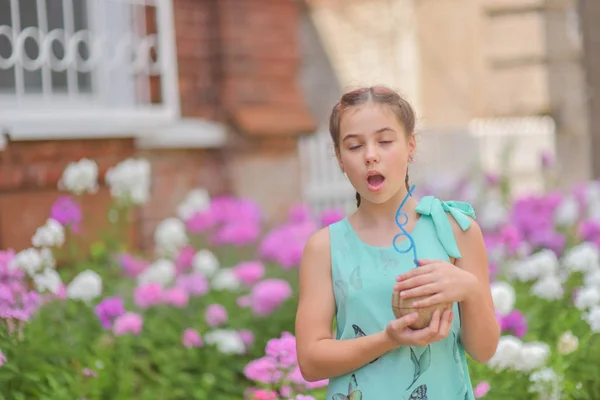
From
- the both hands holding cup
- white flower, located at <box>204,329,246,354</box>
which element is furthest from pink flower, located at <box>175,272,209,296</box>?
the both hands holding cup

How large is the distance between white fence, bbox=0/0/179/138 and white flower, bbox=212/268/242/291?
1272 mm

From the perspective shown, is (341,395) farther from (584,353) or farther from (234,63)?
(234,63)

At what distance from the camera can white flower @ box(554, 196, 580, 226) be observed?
4723 millimetres

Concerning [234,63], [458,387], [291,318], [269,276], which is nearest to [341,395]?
[458,387]

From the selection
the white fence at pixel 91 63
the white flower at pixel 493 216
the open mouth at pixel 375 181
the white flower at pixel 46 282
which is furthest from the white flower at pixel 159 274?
the open mouth at pixel 375 181

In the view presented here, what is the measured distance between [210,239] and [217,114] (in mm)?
1347

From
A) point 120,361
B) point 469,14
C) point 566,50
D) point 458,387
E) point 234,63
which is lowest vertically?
point 458,387

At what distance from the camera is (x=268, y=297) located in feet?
12.3

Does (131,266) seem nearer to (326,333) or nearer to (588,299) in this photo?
(588,299)

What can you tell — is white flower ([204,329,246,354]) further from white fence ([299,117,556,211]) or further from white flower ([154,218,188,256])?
white fence ([299,117,556,211])

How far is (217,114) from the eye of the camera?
600cm

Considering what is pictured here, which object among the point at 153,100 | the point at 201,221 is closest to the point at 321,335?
the point at 201,221

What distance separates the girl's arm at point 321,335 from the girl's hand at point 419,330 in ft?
0.17

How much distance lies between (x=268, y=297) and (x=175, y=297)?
355 millimetres
